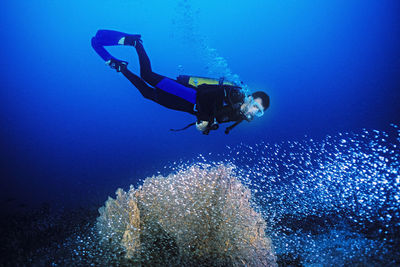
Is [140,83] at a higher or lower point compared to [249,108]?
higher

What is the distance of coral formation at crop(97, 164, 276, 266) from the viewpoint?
302cm

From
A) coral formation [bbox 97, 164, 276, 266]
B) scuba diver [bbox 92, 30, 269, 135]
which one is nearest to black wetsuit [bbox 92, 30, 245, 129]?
scuba diver [bbox 92, 30, 269, 135]

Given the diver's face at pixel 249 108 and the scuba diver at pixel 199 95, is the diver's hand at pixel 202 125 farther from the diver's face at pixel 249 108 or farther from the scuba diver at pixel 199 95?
Answer: the diver's face at pixel 249 108

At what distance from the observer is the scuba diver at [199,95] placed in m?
3.29

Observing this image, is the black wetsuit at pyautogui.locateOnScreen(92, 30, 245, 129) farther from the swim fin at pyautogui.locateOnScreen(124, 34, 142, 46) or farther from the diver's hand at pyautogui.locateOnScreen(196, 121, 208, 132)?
the diver's hand at pyautogui.locateOnScreen(196, 121, 208, 132)

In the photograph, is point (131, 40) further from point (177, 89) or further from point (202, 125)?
point (202, 125)

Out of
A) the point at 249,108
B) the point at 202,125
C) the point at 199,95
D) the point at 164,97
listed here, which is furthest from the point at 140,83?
the point at 249,108

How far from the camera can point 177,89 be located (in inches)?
145

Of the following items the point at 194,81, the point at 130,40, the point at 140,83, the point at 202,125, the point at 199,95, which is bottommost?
the point at 202,125

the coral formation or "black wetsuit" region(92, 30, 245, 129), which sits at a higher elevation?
"black wetsuit" region(92, 30, 245, 129)

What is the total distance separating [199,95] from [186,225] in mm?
2178

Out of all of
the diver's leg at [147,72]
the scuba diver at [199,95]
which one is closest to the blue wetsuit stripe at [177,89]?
the scuba diver at [199,95]

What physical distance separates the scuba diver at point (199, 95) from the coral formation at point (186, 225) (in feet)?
4.02

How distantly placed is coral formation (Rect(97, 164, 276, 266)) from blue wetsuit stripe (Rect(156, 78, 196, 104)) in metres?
1.58
